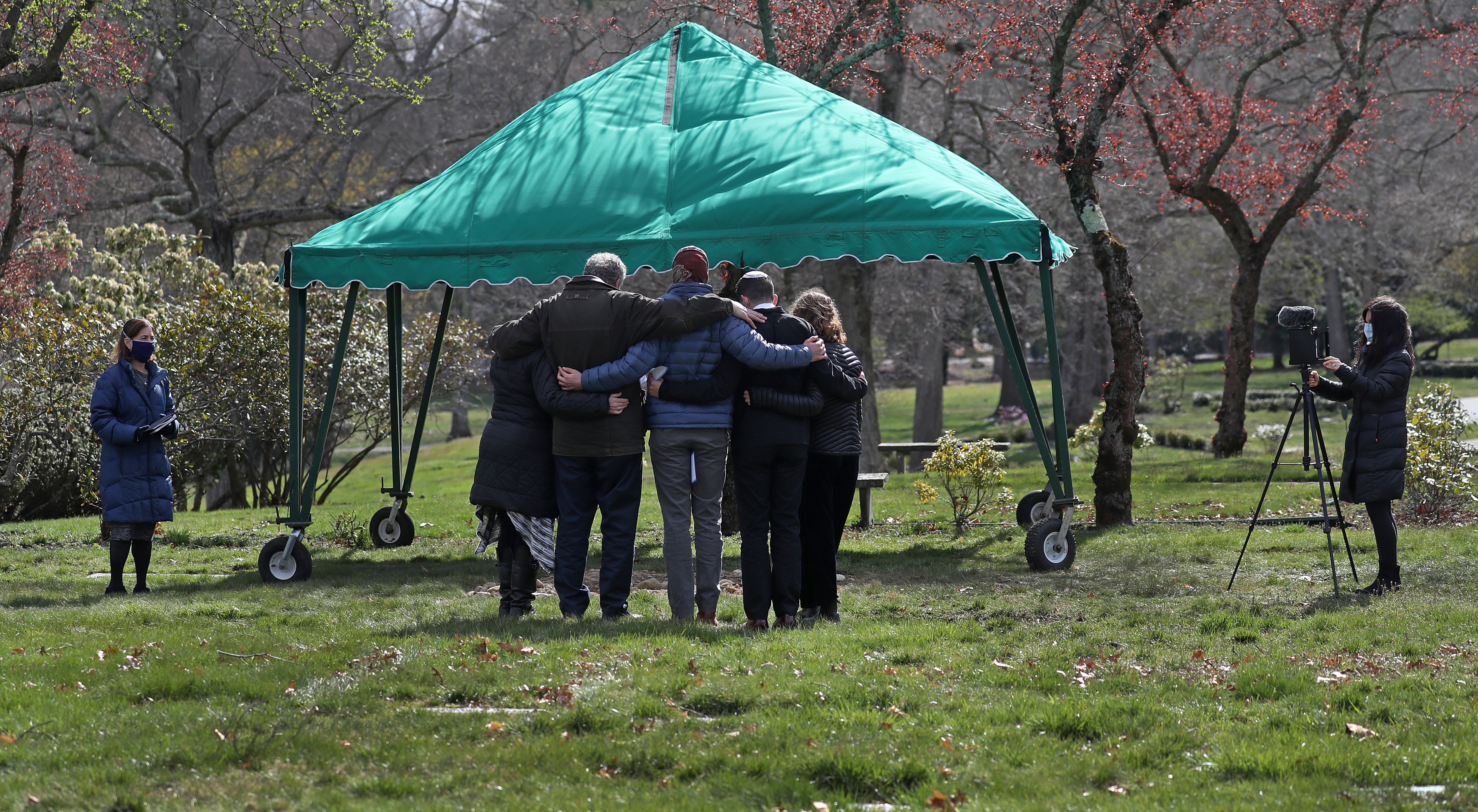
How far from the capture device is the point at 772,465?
20.9 feet

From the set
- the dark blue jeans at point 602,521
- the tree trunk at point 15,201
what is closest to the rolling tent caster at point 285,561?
the dark blue jeans at point 602,521

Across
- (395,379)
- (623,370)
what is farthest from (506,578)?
(395,379)

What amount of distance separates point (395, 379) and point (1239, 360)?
41.1 feet

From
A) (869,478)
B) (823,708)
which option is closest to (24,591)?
(823,708)

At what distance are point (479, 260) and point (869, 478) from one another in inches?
179

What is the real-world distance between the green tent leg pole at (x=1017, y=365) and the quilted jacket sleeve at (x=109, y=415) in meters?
5.84

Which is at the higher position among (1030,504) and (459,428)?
(459,428)

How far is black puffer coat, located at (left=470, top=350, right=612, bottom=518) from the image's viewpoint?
21.2 feet

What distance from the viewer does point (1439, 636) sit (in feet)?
20.2

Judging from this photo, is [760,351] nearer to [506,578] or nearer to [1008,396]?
[506,578]

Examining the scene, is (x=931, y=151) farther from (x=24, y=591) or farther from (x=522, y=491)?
(x=24, y=591)

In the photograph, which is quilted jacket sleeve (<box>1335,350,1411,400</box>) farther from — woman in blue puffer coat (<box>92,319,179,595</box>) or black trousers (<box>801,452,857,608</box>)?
woman in blue puffer coat (<box>92,319,179,595</box>)

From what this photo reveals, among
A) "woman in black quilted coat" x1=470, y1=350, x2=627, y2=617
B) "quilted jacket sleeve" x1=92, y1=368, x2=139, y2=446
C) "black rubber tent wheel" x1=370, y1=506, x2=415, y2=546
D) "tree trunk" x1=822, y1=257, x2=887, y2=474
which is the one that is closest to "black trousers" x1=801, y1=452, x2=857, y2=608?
"woman in black quilted coat" x1=470, y1=350, x2=627, y2=617

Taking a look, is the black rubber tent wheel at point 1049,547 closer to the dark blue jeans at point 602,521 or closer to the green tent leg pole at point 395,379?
the dark blue jeans at point 602,521
